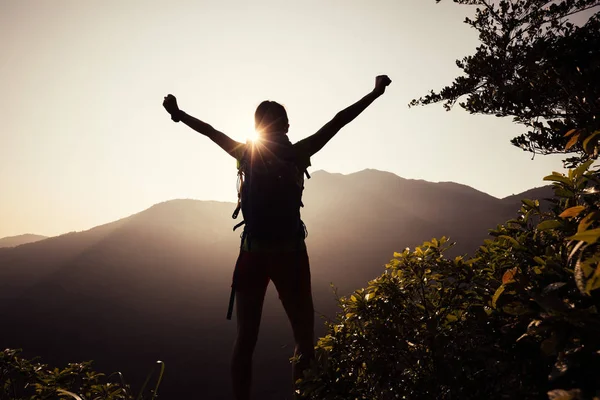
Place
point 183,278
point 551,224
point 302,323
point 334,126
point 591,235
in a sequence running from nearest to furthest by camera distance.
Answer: point 591,235
point 551,224
point 302,323
point 334,126
point 183,278

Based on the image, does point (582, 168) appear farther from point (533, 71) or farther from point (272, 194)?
point (533, 71)

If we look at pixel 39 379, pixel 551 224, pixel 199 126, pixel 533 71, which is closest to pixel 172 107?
pixel 199 126

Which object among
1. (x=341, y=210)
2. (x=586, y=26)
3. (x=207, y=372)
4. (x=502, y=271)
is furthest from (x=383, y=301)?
(x=341, y=210)

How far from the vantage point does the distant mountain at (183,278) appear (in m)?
35.9

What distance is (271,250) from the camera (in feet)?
8.08

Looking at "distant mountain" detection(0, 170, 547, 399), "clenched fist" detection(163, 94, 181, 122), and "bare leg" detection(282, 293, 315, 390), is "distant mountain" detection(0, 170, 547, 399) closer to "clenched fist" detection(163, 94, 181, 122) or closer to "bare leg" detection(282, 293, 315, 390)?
"bare leg" detection(282, 293, 315, 390)

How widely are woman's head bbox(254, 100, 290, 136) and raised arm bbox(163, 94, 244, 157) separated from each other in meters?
0.28

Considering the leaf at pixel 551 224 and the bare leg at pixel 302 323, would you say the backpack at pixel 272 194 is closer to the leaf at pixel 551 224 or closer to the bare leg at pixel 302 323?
the bare leg at pixel 302 323

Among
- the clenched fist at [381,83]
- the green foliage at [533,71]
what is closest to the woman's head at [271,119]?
the clenched fist at [381,83]

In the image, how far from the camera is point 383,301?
1920 mm

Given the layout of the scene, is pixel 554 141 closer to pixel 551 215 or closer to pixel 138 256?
pixel 551 215

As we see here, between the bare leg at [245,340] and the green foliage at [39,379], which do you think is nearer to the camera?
the bare leg at [245,340]

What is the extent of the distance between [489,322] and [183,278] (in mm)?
60190

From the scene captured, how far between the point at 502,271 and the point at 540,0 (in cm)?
959
